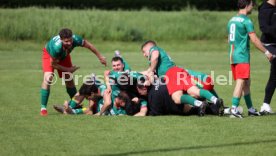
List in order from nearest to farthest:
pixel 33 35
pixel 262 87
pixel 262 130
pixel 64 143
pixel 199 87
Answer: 1. pixel 64 143
2. pixel 262 130
3. pixel 199 87
4. pixel 262 87
5. pixel 33 35

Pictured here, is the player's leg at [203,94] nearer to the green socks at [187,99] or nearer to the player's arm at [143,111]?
the green socks at [187,99]

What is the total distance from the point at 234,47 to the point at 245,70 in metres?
0.44

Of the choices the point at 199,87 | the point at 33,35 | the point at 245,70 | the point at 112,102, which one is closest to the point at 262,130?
the point at 245,70

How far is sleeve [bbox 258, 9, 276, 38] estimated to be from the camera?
13.1 metres

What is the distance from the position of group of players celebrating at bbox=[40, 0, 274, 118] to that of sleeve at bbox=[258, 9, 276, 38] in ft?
3.22

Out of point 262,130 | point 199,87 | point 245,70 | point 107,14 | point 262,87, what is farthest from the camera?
point 107,14

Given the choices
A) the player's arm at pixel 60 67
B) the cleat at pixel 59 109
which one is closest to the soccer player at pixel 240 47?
the player's arm at pixel 60 67

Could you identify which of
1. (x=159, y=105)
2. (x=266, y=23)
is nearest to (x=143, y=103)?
(x=159, y=105)

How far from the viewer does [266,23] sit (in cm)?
1325

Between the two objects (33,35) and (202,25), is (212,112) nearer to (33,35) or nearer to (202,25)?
(33,35)

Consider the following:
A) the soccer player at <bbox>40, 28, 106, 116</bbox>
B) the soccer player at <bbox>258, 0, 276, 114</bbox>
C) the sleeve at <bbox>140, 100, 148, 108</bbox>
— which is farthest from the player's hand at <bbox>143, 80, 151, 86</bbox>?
the soccer player at <bbox>258, 0, 276, 114</bbox>

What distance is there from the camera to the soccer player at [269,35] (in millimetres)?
13086

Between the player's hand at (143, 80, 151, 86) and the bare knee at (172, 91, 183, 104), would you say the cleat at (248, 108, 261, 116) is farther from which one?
the player's hand at (143, 80, 151, 86)

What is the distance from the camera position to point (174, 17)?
41844mm
